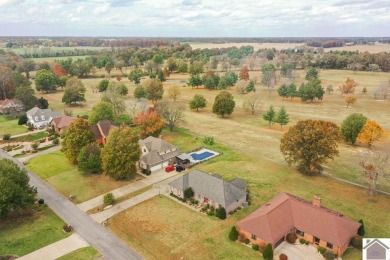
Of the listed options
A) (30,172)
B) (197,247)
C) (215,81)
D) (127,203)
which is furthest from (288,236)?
(215,81)

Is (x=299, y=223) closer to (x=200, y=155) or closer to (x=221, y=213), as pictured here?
(x=221, y=213)

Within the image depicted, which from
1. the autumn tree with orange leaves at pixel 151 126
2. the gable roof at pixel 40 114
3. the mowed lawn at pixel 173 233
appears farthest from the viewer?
the gable roof at pixel 40 114

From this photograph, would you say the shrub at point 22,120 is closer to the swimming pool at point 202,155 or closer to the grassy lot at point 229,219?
the swimming pool at point 202,155

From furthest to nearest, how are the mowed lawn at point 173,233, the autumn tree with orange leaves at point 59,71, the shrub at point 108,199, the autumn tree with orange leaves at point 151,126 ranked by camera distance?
1. the autumn tree with orange leaves at point 59,71
2. the autumn tree with orange leaves at point 151,126
3. the shrub at point 108,199
4. the mowed lawn at point 173,233

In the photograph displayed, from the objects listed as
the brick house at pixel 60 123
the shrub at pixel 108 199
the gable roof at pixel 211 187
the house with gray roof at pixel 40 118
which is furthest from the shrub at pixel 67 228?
the house with gray roof at pixel 40 118

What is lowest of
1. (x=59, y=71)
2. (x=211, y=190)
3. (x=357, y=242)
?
(x=357, y=242)

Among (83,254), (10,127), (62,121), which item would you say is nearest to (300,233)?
(83,254)
